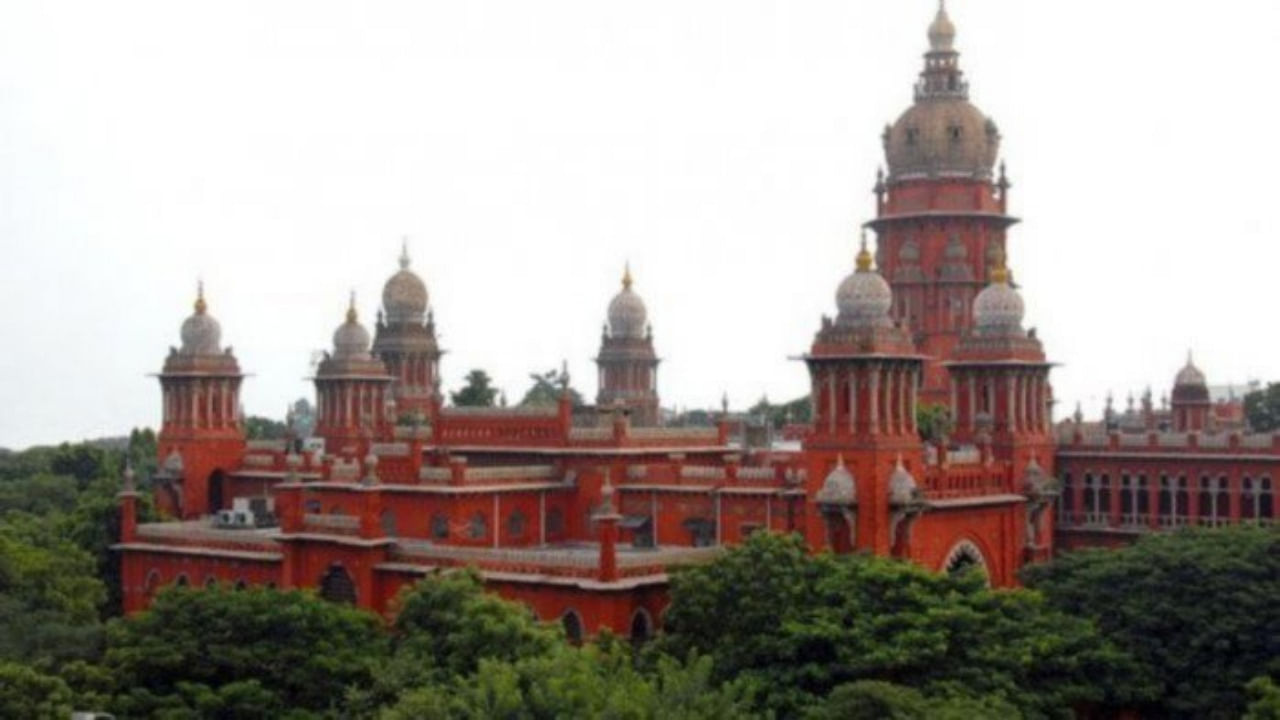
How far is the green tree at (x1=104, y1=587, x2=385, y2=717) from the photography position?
120ft

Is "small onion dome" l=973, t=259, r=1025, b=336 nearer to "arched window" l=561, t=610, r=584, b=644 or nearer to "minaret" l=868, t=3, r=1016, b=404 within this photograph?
"minaret" l=868, t=3, r=1016, b=404

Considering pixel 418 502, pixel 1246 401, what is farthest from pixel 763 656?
pixel 1246 401

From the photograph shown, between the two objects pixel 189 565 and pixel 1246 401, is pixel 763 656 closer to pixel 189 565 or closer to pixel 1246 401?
pixel 189 565

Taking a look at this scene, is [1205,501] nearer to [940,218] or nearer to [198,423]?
[940,218]

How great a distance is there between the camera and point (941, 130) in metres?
62.3

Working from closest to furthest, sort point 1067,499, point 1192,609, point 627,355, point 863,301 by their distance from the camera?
point 1192,609
point 863,301
point 1067,499
point 627,355

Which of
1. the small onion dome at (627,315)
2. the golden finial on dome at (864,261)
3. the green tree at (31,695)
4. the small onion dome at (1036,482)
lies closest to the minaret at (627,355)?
the small onion dome at (627,315)

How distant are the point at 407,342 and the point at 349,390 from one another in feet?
26.1

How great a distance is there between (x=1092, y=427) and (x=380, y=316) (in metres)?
29.7

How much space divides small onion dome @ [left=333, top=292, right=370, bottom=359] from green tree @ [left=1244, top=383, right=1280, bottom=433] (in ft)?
130

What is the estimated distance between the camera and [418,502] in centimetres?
4731

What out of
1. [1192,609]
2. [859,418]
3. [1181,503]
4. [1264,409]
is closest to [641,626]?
[859,418]

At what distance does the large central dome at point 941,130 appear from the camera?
6216 cm

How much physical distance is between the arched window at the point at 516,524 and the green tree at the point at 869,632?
31.3 ft
